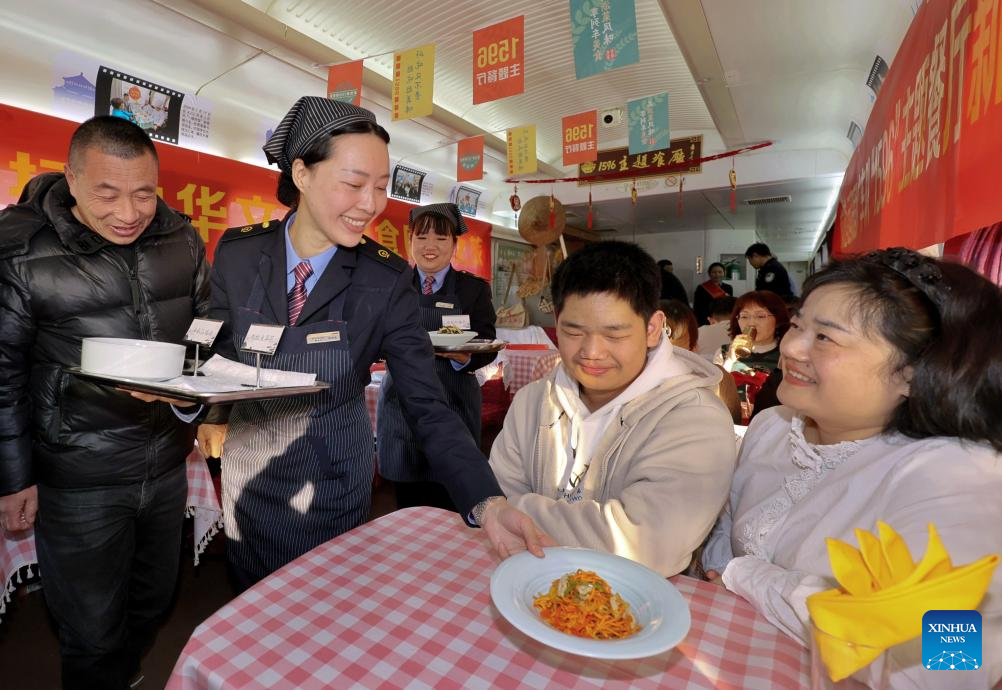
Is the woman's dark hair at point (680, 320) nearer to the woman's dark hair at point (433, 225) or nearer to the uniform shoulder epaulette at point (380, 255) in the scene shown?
the woman's dark hair at point (433, 225)

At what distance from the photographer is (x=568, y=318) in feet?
4.80

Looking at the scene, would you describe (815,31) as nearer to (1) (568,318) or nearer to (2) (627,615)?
(1) (568,318)

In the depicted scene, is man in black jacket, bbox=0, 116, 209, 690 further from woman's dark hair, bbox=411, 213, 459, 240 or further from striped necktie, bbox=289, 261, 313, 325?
woman's dark hair, bbox=411, 213, 459, 240

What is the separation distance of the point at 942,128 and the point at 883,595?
2.21 m

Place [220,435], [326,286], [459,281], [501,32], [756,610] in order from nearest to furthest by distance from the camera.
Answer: [756,610] → [326,286] → [220,435] → [459,281] → [501,32]

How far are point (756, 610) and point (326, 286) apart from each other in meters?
1.25

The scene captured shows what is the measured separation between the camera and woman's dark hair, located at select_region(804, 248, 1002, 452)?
0.91 metres

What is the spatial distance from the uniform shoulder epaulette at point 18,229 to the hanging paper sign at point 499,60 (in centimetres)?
305

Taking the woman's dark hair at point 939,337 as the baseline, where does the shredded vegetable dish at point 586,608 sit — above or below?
below

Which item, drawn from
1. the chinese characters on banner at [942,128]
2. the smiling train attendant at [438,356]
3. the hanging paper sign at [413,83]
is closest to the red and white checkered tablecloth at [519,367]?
the smiling train attendant at [438,356]

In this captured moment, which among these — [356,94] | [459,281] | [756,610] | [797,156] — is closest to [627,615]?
[756,610]

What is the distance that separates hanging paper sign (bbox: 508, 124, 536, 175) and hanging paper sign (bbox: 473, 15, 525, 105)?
8.87 ft

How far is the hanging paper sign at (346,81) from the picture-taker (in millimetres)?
4873

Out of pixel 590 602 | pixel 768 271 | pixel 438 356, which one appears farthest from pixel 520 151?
pixel 590 602
